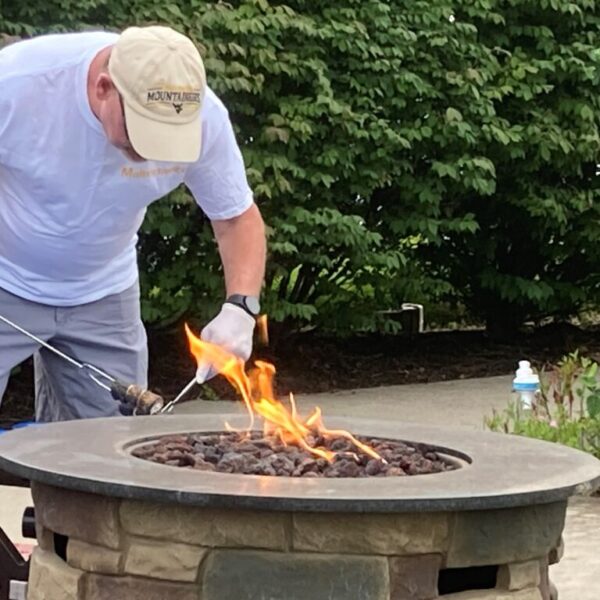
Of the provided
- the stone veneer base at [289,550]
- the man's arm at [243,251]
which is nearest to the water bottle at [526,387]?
the man's arm at [243,251]

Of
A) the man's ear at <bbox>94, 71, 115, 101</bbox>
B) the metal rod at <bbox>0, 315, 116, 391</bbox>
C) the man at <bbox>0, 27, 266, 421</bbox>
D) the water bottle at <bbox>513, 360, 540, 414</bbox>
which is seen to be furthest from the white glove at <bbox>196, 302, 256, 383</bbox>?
the water bottle at <bbox>513, 360, 540, 414</bbox>

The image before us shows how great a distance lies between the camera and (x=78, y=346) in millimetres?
4129

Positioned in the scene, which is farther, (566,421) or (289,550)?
(566,421)

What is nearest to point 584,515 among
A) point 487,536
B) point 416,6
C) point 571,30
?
point 487,536

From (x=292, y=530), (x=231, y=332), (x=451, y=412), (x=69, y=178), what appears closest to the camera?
(x=292, y=530)

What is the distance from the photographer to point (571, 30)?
363 inches

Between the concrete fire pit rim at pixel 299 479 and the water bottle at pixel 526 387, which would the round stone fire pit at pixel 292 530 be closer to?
the concrete fire pit rim at pixel 299 479

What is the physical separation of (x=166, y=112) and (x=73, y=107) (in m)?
0.40

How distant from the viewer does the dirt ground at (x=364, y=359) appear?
831 centimetres

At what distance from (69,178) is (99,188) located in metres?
0.09

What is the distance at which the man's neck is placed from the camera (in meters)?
3.67

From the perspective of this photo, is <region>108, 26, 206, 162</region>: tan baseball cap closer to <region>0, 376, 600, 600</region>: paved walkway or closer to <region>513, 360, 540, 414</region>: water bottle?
<region>0, 376, 600, 600</region>: paved walkway

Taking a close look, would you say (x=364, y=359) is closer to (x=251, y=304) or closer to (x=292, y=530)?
(x=251, y=304)

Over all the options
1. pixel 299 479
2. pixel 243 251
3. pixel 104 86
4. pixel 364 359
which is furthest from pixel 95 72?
pixel 364 359
